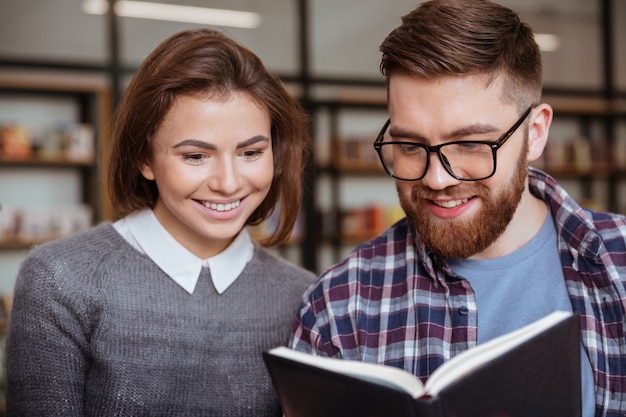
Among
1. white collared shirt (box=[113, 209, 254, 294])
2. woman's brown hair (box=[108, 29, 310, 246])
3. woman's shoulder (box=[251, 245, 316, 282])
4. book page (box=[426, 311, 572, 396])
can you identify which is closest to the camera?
book page (box=[426, 311, 572, 396])

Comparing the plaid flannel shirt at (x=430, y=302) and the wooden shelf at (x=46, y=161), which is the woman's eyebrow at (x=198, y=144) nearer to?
the plaid flannel shirt at (x=430, y=302)

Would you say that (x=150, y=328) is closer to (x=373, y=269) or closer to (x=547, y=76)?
(x=373, y=269)

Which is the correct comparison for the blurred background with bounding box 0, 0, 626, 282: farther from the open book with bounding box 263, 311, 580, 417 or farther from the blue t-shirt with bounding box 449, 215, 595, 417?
the open book with bounding box 263, 311, 580, 417

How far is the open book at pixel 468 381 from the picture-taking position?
109 cm

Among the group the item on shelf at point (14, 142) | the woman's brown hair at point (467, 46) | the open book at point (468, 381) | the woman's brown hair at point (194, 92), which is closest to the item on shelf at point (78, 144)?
the item on shelf at point (14, 142)

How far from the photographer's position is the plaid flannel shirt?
5.08 ft

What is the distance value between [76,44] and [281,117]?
435cm

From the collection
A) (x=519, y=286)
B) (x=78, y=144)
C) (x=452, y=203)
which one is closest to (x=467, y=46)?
(x=452, y=203)

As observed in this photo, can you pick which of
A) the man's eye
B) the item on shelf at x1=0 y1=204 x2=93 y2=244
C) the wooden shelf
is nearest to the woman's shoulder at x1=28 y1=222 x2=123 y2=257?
the man's eye

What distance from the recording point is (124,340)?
5.87 ft

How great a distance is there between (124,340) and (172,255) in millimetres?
238

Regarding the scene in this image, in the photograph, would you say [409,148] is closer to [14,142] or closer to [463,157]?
[463,157]

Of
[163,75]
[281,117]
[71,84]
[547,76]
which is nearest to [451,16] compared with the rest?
[281,117]

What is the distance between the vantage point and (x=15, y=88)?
5.57 metres
